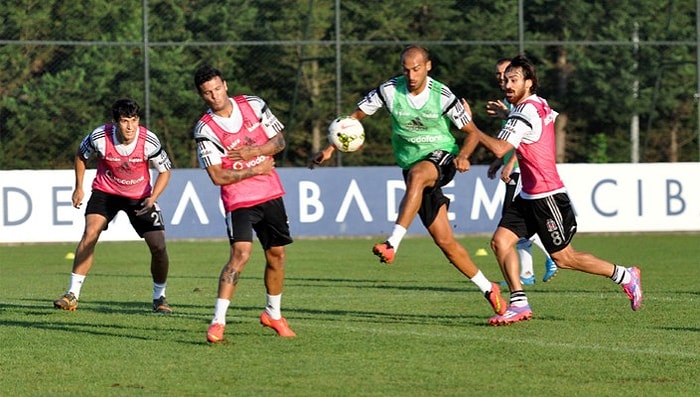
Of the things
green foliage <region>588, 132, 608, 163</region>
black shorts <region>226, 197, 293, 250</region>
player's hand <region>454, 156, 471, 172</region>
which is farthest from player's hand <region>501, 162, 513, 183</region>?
green foliage <region>588, 132, 608, 163</region>

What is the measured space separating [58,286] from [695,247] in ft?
34.6

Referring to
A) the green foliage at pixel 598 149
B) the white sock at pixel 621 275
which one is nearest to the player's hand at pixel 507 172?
the white sock at pixel 621 275

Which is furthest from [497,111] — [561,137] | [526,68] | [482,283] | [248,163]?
[561,137]

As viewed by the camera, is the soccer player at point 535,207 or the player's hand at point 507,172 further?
the player's hand at point 507,172

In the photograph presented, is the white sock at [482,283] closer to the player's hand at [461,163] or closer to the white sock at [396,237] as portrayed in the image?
the white sock at [396,237]

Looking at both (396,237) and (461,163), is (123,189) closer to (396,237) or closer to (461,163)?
(396,237)

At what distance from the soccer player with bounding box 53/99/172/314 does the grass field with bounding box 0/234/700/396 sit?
0.48 m

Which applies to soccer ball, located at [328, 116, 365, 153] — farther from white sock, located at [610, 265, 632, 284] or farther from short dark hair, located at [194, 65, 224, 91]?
white sock, located at [610, 265, 632, 284]

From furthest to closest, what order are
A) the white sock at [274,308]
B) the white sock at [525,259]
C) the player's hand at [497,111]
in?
the white sock at [525,259]
the player's hand at [497,111]
the white sock at [274,308]

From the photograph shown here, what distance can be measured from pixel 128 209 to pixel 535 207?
13.1 feet

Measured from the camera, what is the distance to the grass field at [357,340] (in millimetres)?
8250

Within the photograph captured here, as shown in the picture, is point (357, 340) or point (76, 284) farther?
point (76, 284)

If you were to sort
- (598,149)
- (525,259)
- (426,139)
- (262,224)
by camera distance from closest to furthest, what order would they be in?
1. (262,224)
2. (426,139)
3. (525,259)
4. (598,149)

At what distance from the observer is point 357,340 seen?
10188 mm
